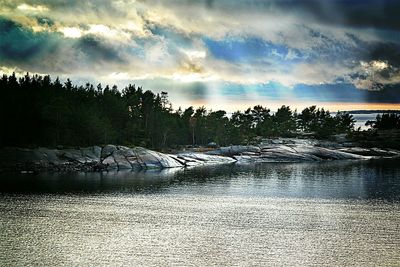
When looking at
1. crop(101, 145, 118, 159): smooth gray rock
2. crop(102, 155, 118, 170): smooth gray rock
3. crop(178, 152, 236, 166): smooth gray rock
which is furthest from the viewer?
crop(178, 152, 236, 166): smooth gray rock

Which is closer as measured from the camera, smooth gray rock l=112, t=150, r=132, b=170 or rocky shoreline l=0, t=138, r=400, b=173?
rocky shoreline l=0, t=138, r=400, b=173

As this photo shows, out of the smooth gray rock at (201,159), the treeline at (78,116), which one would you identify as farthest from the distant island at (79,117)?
the smooth gray rock at (201,159)

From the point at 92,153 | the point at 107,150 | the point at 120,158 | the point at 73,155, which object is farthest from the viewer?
the point at 107,150

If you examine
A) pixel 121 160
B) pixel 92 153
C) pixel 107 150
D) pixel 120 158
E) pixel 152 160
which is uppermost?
pixel 107 150

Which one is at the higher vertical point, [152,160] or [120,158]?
[120,158]

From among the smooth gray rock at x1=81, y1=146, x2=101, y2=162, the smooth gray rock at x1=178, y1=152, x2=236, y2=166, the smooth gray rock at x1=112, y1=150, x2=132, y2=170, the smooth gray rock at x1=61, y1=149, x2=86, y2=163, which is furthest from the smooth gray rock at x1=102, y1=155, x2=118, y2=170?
the smooth gray rock at x1=178, y1=152, x2=236, y2=166

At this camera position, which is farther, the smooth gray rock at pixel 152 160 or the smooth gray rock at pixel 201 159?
the smooth gray rock at pixel 201 159

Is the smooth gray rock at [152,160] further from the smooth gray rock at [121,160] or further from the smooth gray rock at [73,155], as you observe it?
the smooth gray rock at [73,155]

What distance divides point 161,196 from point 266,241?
117 ft

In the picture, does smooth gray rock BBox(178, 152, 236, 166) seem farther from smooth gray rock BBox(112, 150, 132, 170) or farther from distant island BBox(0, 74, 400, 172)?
smooth gray rock BBox(112, 150, 132, 170)

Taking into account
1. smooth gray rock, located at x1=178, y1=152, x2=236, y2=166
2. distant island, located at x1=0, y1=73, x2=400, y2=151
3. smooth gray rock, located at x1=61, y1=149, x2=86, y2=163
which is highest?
distant island, located at x1=0, y1=73, x2=400, y2=151

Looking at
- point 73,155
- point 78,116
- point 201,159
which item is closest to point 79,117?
point 78,116

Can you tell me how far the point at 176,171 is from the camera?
13250 centimetres

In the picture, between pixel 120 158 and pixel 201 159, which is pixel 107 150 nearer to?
pixel 120 158
